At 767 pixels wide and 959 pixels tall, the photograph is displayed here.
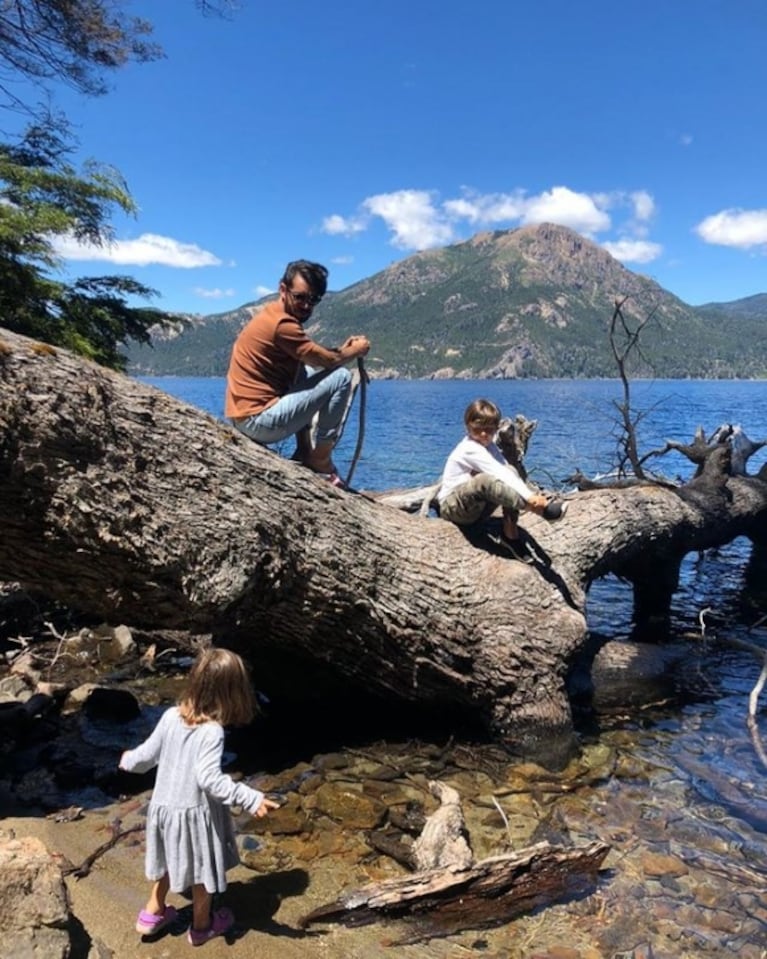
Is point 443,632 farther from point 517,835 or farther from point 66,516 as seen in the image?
point 66,516

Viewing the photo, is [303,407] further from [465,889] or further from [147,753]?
[465,889]

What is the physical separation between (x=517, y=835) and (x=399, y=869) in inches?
37.4

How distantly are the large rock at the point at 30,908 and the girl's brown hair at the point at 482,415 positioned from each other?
4405mm

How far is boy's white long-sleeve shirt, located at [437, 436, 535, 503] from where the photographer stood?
585 centimetres

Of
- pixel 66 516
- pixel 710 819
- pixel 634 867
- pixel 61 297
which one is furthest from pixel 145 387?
pixel 61 297

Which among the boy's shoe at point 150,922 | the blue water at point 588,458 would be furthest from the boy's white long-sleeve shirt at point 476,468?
the boy's shoe at point 150,922

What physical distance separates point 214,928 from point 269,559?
2256mm

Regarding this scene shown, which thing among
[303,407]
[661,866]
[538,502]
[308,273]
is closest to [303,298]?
[308,273]

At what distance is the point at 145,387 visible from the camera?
4707 millimetres

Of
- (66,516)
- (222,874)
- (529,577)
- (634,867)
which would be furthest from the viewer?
(529,577)

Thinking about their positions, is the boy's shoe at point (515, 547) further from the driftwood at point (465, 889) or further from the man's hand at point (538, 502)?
the driftwood at point (465, 889)

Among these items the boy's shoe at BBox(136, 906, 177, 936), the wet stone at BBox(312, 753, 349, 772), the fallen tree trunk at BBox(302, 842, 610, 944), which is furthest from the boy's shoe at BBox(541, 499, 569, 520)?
the boy's shoe at BBox(136, 906, 177, 936)

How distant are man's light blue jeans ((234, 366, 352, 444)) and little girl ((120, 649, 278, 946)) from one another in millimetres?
2192

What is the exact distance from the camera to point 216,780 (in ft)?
11.3
